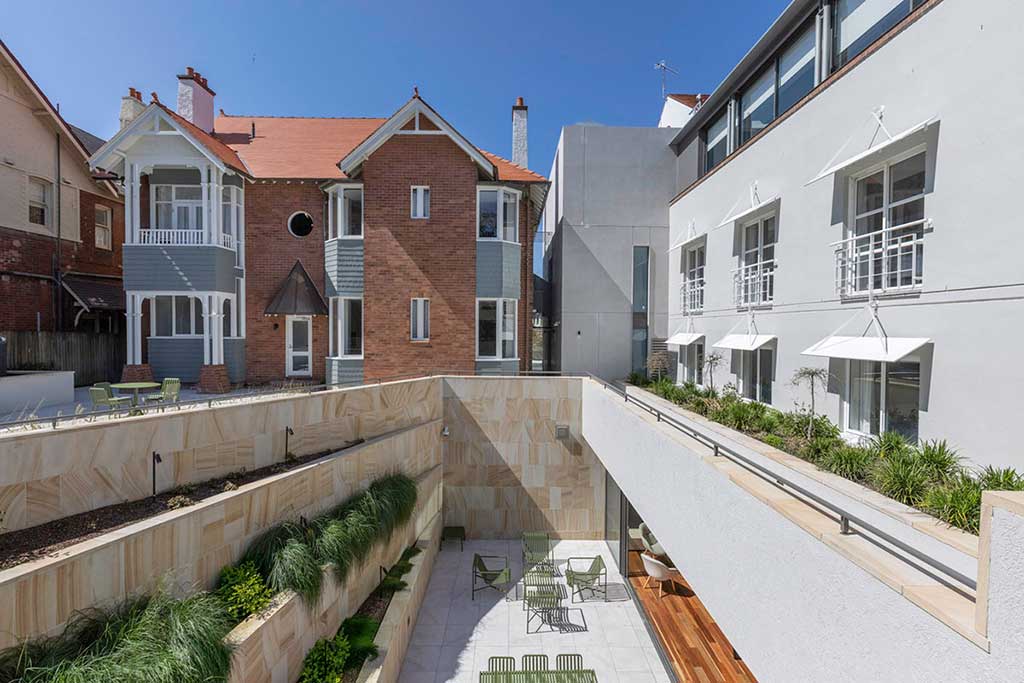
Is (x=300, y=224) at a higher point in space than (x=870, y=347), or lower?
higher

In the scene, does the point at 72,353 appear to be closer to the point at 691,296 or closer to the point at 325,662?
the point at 325,662

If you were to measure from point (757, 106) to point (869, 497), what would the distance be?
1058cm

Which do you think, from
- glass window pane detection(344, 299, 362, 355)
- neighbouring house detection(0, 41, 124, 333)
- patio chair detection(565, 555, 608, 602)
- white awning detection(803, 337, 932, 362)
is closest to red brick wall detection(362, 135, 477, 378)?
glass window pane detection(344, 299, 362, 355)

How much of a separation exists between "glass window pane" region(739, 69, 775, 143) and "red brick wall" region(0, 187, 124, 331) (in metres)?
22.9

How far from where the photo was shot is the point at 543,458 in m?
15.1

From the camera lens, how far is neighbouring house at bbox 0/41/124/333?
15.1 m

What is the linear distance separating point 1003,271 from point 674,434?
4270mm

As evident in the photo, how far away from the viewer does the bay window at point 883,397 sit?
700 centimetres

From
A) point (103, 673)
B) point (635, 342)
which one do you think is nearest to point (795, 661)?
point (103, 673)

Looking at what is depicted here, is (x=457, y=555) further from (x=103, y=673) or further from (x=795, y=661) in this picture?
(x=795, y=661)

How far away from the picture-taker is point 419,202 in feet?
50.4

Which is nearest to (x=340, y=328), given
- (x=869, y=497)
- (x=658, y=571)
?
(x=658, y=571)

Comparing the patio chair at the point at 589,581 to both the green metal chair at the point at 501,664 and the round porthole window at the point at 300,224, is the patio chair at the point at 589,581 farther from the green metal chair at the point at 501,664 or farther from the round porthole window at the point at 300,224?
the round porthole window at the point at 300,224

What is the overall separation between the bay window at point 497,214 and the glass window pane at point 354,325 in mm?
4861
